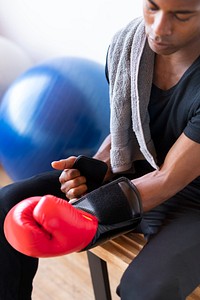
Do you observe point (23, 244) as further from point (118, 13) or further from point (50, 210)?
point (118, 13)

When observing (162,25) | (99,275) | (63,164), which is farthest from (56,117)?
(162,25)

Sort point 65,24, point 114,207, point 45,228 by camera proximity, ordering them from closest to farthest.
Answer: point 45,228 < point 114,207 < point 65,24

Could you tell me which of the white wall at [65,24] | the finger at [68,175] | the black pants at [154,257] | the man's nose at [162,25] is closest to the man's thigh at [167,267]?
the black pants at [154,257]

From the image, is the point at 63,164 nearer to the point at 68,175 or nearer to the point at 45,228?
the point at 68,175

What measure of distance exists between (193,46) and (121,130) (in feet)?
0.82

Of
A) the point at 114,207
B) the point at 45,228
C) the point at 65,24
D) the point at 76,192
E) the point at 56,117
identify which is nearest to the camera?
the point at 45,228

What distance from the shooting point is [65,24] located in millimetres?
1901

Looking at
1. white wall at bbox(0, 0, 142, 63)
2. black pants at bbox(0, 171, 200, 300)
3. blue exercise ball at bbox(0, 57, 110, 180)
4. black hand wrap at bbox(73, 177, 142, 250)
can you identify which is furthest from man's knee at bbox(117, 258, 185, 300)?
white wall at bbox(0, 0, 142, 63)

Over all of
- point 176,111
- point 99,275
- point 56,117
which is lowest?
point 99,275

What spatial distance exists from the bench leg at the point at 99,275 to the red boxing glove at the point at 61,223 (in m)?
0.19

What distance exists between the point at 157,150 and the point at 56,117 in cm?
54

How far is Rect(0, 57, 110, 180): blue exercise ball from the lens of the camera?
1.42 m

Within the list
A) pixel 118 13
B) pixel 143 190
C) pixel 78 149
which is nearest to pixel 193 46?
pixel 143 190

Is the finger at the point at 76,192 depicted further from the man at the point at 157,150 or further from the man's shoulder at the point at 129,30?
the man's shoulder at the point at 129,30
